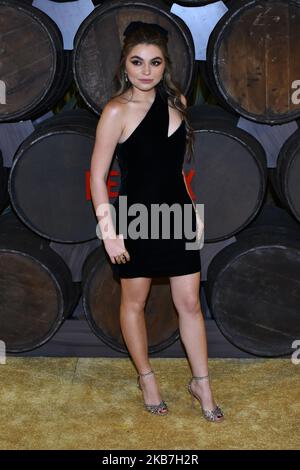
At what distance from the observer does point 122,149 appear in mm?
2613

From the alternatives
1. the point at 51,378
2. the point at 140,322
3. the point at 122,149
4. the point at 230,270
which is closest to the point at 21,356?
the point at 51,378

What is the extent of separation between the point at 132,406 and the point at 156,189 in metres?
0.83

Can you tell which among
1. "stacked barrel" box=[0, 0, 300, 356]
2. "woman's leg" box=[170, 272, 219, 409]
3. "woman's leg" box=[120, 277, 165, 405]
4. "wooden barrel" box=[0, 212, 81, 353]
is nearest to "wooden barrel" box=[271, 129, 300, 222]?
"stacked barrel" box=[0, 0, 300, 356]

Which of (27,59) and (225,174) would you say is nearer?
(27,59)

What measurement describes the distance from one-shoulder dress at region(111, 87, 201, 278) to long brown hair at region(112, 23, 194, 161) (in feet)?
0.10

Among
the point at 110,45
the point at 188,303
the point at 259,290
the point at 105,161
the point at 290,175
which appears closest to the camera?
the point at 105,161

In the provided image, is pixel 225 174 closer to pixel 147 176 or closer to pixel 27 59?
pixel 147 176

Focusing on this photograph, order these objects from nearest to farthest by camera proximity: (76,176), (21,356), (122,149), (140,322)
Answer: (122,149) < (140,322) < (76,176) < (21,356)

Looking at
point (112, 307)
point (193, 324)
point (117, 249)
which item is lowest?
point (112, 307)

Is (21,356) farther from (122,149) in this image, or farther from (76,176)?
(122,149)

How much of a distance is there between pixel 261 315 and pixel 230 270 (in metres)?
0.23

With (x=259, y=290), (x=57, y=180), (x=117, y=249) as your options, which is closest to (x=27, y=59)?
(x=57, y=180)

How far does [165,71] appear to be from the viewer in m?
2.63

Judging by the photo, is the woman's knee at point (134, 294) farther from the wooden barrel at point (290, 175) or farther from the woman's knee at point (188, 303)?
the wooden barrel at point (290, 175)
